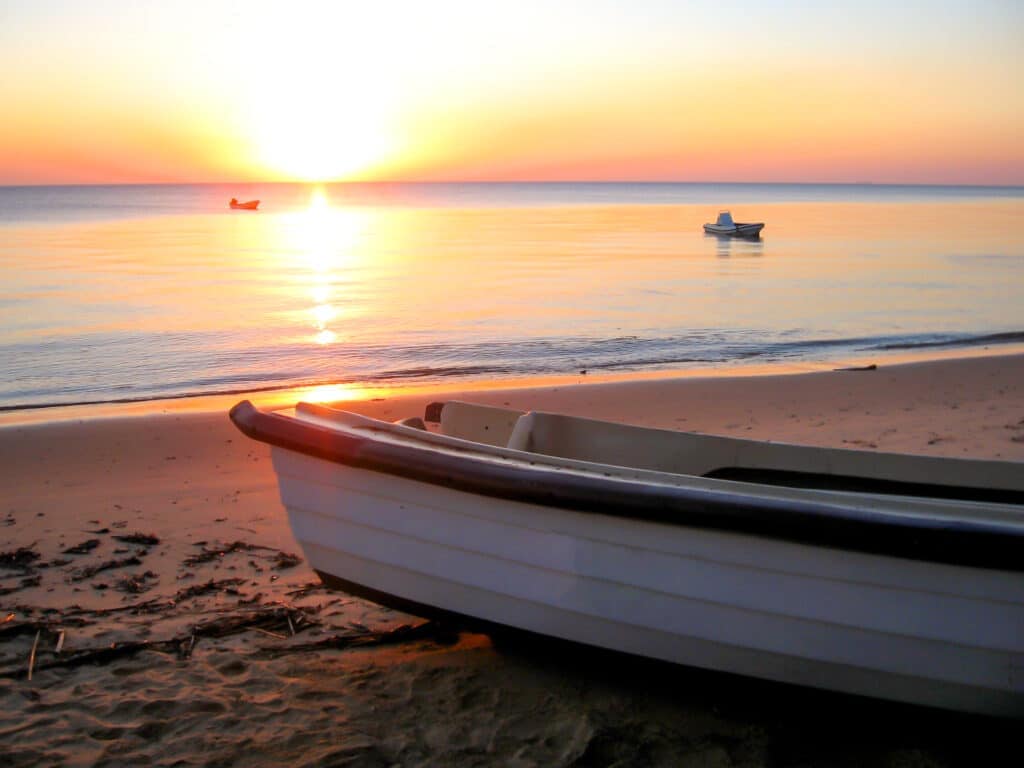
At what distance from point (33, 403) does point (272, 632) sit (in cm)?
890

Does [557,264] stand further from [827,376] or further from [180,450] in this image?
[180,450]

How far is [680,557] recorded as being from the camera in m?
3.62

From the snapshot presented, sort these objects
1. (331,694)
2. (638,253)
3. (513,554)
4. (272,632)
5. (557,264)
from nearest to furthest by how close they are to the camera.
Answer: (513,554)
(331,694)
(272,632)
(557,264)
(638,253)

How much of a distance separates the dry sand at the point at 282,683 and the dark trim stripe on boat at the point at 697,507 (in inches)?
31.8

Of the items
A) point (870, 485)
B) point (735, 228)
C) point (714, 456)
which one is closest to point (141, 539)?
point (714, 456)

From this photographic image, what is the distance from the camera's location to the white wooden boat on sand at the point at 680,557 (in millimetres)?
3338

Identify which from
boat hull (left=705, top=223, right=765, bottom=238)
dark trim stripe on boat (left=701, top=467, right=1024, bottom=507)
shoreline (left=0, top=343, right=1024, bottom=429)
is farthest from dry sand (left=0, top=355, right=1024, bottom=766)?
boat hull (left=705, top=223, right=765, bottom=238)

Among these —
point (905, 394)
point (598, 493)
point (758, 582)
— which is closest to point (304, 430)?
point (598, 493)

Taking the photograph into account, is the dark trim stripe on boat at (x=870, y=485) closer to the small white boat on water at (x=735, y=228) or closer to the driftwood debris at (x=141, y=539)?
the driftwood debris at (x=141, y=539)

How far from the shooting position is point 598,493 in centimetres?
359

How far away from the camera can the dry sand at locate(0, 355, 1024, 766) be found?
3723mm

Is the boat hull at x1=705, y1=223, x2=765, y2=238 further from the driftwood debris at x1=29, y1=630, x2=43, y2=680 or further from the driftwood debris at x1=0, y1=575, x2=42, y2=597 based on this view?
the driftwood debris at x1=29, y1=630, x2=43, y2=680

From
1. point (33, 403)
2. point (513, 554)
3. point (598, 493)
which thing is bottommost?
point (33, 403)

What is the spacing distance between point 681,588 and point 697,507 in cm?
41
